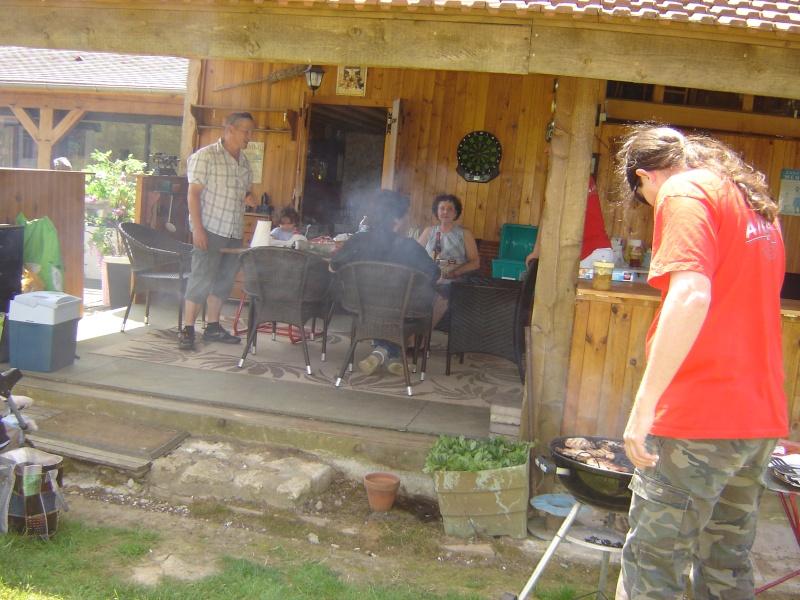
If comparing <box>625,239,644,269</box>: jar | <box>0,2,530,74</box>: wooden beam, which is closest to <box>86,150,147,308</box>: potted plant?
<box>0,2,530,74</box>: wooden beam

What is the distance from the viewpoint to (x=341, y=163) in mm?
13672

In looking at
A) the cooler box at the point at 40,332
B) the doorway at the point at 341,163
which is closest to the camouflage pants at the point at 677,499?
the cooler box at the point at 40,332

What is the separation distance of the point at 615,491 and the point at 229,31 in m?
3.08

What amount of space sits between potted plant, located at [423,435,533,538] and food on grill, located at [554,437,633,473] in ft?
1.69

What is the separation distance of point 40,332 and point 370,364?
2.21 metres

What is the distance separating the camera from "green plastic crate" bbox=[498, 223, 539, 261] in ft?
25.8

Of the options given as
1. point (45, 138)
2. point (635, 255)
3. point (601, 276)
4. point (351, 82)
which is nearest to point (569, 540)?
point (601, 276)

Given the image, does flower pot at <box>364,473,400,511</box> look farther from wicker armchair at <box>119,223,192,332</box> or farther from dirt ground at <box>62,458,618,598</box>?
wicker armchair at <box>119,223,192,332</box>

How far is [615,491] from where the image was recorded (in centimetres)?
288

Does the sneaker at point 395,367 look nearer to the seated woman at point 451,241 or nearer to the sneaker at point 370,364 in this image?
the sneaker at point 370,364

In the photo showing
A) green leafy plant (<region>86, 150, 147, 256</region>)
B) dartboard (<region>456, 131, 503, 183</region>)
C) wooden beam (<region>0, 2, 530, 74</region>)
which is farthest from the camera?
green leafy plant (<region>86, 150, 147, 256</region>)

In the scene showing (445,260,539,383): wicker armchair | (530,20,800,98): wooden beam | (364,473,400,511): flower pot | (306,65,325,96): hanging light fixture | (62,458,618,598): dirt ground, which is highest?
(306,65,325,96): hanging light fixture

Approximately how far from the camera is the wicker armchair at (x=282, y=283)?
5273 millimetres

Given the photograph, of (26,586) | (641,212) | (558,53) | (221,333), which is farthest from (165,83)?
(26,586)
